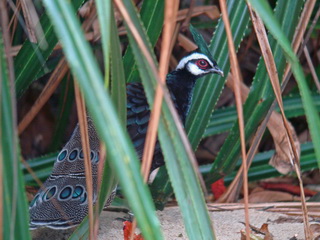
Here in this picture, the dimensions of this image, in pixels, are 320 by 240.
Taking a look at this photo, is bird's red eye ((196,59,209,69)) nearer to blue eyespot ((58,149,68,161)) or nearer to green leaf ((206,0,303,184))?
green leaf ((206,0,303,184))

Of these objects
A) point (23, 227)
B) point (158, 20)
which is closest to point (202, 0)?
point (158, 20)

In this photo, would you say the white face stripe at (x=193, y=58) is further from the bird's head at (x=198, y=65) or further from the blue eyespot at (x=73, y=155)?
the blue eyespot at (x=73, y=155)

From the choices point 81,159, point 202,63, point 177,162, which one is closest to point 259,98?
point 202,63

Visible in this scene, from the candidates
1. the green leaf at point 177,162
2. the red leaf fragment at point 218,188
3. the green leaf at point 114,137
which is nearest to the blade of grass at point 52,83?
the red leaf fragment at point 218,188

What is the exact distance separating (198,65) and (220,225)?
29.7 inches

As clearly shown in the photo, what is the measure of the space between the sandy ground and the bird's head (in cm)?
57

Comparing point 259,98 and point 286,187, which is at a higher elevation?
point 259,98

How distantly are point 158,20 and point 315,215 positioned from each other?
0.88 meters

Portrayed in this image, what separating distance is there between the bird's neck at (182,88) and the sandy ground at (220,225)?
0.47 m

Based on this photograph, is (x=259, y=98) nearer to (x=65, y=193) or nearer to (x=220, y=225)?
(x=220, y=225)

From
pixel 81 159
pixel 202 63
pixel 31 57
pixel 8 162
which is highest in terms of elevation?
pixel 31 57

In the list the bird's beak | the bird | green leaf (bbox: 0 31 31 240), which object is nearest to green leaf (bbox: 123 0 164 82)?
the bird

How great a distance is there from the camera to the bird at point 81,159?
2.09 m

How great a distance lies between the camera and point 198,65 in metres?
2.82
